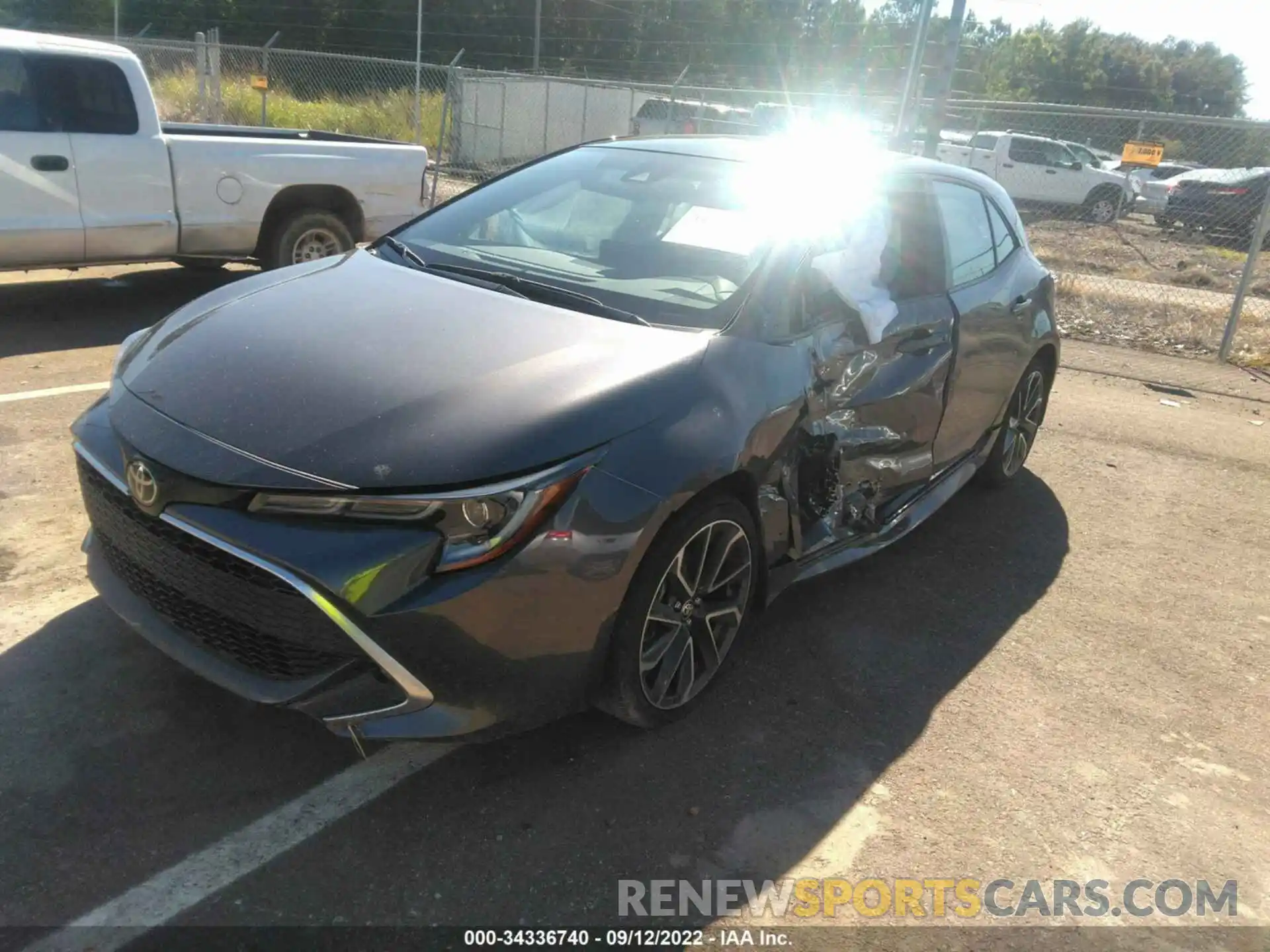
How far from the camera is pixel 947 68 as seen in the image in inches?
397

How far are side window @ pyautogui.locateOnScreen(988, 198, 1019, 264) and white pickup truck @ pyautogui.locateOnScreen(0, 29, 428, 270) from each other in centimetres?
485

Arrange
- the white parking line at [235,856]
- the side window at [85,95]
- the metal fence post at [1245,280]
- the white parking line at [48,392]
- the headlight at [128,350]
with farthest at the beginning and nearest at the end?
1. the metal fence post at [1245,280]
2. the side window at [85,95]
3. the white parking line at [48,392]
4. the headlight at [128,350]
5. the white parking line at [235,856]

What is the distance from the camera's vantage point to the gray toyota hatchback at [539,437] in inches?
96.0

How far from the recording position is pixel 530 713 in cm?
263

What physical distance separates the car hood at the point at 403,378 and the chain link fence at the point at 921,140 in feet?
28.5

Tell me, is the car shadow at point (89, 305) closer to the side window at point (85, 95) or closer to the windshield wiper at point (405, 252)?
the side window at point (85, 95)

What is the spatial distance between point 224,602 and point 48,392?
3.70m

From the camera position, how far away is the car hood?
2514 millimetres

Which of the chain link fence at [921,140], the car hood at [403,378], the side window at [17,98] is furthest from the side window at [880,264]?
the chain link fence at [921,140]

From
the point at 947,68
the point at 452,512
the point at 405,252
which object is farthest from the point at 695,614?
the point at 947,68

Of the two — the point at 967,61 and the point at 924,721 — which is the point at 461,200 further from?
the point at 967,61

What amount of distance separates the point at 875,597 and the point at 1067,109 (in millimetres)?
7825

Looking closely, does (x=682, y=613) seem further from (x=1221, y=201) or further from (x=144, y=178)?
(x=1221, y=201)

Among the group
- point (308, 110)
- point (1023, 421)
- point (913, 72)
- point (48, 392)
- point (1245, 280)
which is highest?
point (913, 72)
